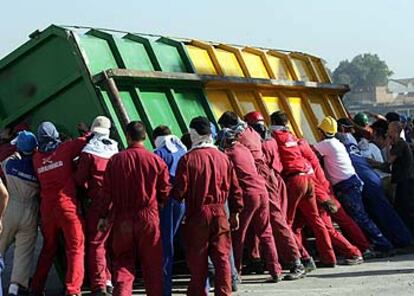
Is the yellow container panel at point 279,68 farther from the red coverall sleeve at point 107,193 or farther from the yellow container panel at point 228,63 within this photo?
the red coverall sleeve at point 107,193

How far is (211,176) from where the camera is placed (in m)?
7.13

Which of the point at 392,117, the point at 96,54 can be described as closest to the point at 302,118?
the point at 392,117

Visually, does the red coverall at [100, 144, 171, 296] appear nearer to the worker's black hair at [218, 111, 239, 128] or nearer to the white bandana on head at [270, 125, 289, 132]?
the worker's black hair at [218, 111, 239, 128]

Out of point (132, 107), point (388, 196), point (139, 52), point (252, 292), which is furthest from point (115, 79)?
point (388, 196)

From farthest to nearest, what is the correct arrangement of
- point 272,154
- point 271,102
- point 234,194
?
point 271,102 < point 272,154 < point 234,194

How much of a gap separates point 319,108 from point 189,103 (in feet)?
11.8

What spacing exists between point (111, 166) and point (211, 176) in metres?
0.94

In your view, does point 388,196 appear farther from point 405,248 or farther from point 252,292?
point 252,292

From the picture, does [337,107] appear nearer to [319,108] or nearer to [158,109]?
[319,108]

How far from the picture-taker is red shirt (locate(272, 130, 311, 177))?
30.6 ft

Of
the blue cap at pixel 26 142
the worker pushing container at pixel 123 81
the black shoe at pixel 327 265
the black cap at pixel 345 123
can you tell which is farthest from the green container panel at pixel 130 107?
the black cap at pixel 345 123

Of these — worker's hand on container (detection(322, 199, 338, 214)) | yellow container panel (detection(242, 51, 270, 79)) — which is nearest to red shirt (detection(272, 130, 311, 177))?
worker's hand on container (detection(322, 199, 338, 214))

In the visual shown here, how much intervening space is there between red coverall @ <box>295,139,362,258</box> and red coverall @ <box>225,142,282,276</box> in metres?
1.03

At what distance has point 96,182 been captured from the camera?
26.0ft
